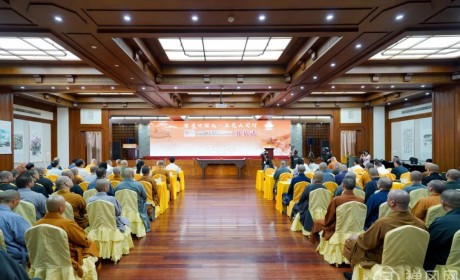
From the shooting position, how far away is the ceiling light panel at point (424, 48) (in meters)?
6.62

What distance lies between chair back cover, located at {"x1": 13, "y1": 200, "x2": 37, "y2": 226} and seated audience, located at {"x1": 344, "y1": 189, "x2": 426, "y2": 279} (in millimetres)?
3517

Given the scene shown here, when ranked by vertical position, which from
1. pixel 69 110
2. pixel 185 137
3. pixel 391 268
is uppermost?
pixel 69 110

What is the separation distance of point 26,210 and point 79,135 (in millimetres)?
12353

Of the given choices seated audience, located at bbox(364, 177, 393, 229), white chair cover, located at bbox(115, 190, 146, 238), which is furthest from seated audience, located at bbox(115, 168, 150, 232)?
seated audience, located at bbox(364, 177, 393, 229)

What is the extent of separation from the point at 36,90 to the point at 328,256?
9907 mm

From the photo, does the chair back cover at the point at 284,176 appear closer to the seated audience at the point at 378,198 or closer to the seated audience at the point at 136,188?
the seated audience at the point at 136,188

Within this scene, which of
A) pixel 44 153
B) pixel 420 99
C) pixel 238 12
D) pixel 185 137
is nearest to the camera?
pixel 238 12

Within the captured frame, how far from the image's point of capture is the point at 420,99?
12.8 m

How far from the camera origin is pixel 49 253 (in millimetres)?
2920

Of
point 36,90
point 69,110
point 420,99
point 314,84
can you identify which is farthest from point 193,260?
point 69,110

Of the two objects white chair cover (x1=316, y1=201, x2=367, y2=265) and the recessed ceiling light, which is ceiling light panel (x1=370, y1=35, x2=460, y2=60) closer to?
the recessed ceiling light

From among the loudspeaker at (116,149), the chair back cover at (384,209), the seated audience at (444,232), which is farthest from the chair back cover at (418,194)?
the loudspeaker at (116,149)

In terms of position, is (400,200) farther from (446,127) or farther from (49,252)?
(446,127)

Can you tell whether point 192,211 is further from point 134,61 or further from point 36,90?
point 36,90
